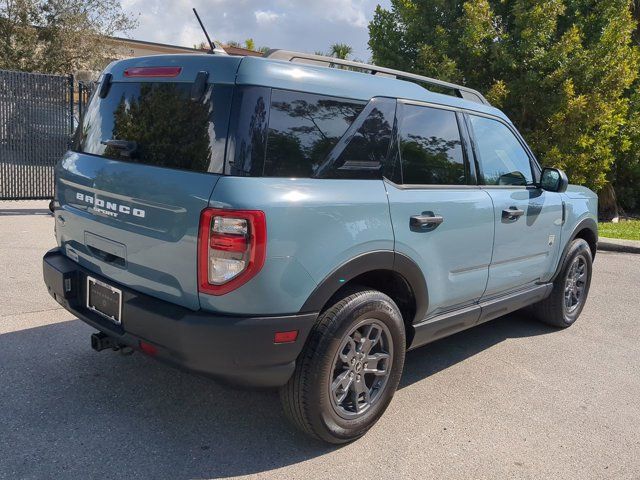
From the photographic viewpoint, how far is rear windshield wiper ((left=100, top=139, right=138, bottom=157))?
296cm

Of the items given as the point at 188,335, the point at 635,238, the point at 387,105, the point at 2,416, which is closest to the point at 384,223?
the point at 387,105

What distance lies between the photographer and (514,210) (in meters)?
4.02

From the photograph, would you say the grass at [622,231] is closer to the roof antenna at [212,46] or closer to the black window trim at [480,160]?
the black window trim at [480,160]

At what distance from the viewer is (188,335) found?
2551 mm

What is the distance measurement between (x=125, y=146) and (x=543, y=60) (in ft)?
33.0

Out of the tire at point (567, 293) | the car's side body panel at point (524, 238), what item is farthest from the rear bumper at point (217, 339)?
the tire at point (567, 293)

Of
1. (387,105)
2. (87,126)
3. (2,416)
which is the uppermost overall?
(387,105)

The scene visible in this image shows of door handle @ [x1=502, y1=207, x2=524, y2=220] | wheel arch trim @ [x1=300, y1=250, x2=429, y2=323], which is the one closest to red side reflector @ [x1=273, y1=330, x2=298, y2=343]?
wheel arch trim @ [x1=300, y1=250, x2=429, y2=323]

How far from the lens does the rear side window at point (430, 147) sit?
3326mm

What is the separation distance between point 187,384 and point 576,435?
236 centimetres

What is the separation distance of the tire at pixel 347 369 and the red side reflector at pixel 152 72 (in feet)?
4.65

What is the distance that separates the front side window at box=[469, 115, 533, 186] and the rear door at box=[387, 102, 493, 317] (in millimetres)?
206

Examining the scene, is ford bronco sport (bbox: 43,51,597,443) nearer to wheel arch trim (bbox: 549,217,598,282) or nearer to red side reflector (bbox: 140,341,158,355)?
red side reflector (bbox: 140,341,158,355)

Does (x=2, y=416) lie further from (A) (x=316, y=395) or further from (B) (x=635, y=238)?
(B) (x=635, y=238)
